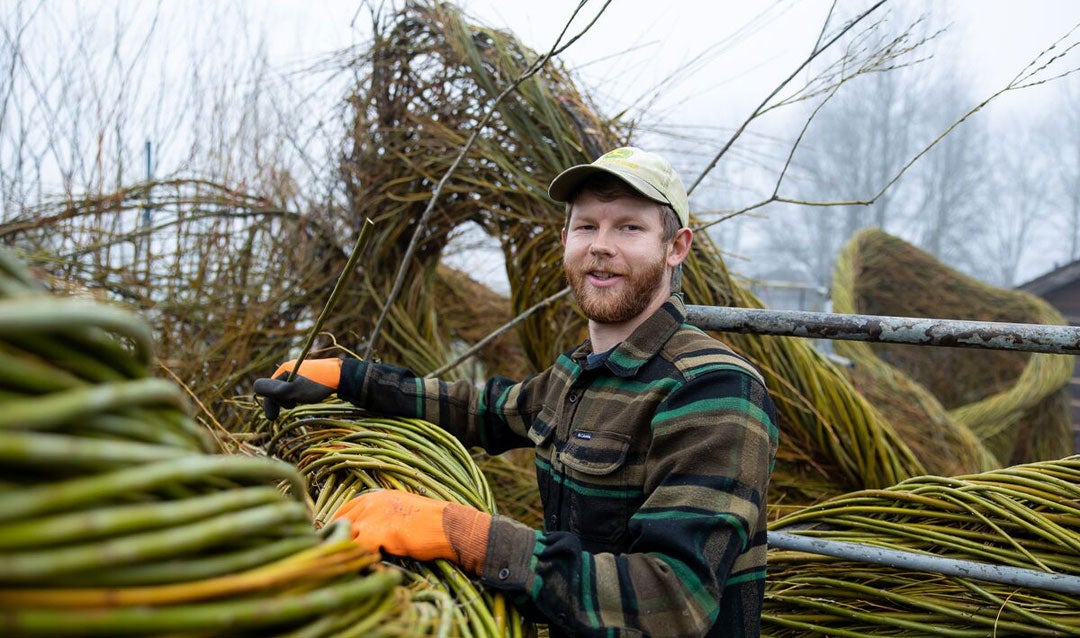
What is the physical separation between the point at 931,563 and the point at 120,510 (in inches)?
45.5

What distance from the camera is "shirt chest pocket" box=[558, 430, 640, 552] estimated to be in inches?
43.0

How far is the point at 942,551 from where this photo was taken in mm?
1252

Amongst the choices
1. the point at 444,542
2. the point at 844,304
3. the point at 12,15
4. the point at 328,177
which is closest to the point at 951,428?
the point at 844,304

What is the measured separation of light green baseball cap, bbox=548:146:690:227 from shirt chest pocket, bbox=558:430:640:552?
0.39m

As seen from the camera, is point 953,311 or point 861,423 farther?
point 953,311

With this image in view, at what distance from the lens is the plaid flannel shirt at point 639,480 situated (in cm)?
86

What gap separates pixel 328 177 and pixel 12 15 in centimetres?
127

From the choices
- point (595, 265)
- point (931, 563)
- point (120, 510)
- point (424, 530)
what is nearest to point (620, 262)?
point (595, 265)

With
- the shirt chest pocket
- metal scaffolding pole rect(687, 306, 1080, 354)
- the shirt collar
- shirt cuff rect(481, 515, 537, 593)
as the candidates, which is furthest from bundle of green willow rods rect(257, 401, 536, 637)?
metal scaffolding pole rect(687, 306, 1080, 354)

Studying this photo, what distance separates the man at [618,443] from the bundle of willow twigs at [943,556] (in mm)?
310

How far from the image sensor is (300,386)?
137cm

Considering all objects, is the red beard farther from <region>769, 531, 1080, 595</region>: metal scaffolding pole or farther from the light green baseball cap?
<region>769, 531, 1080, 595</region>: metal scaffolding pole

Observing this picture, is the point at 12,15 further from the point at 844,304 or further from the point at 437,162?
the point at 844,304

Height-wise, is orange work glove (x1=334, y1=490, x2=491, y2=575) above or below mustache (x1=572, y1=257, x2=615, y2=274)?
below
